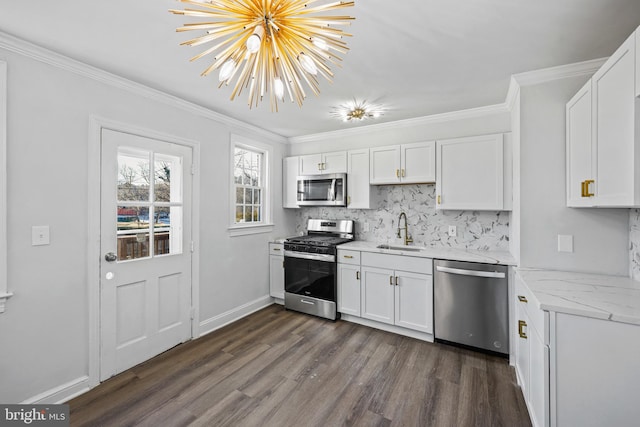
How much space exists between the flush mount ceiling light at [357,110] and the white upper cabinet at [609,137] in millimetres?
1639

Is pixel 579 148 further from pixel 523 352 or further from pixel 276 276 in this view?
pixel 276 276

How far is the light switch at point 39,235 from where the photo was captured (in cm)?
189

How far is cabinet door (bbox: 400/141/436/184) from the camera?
3.13 meters

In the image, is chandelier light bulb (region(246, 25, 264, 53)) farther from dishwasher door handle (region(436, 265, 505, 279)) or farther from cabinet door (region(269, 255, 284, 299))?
cabinet door (region(269, 255, 284, 299))

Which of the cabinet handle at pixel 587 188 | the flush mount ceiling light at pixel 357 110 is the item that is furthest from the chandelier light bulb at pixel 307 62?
the cabinet handle at pixel 587 188

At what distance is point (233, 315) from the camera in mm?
3395

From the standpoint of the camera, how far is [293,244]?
370cm

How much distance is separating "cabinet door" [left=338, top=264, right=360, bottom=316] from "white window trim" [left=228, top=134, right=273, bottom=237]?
4.03ft

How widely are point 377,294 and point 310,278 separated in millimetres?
868

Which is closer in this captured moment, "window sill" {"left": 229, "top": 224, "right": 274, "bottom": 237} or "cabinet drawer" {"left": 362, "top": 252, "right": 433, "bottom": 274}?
"cabinet drawer" {"left": 362, "top": 252, "right": 433, "bottom": 274}

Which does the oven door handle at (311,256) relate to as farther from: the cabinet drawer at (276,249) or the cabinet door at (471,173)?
the cabinet door at (471,173)

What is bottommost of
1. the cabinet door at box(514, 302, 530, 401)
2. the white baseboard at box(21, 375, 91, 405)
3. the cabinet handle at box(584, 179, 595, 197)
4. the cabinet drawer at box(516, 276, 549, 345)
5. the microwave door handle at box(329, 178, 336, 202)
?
the white baseboard at box(21, 375, 91, 405)

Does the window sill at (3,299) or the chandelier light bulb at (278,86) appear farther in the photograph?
the window sill at (3,299)

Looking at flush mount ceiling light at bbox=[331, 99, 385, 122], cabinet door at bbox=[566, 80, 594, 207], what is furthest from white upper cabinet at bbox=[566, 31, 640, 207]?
flush mount ceiling light at bbox=[331, 99, 385, 122]
